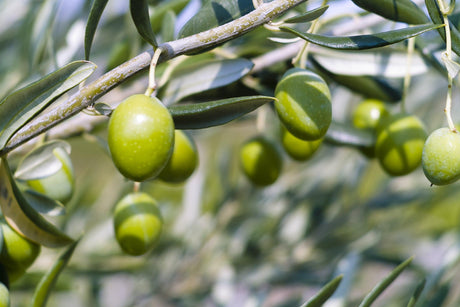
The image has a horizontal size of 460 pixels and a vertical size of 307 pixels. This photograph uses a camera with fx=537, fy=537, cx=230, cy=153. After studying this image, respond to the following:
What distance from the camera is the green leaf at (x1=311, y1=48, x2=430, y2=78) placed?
0.96 metres

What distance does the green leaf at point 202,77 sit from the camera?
0.84 meters

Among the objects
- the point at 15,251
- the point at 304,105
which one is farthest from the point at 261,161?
the point at 15,251

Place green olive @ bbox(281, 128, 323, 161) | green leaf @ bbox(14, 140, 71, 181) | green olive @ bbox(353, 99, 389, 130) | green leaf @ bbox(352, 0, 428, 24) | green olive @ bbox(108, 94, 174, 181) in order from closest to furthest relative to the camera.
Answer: green olive @ bbox(108, 94, 174, 181)
green leaf @ bbox(352, 0, 428, 24)
green leaf @ bbox(14, 140, 71, 181)
green olive @ bbox(281, 128, 323, 161)
green olive @ bbox(353, 99, 389, 130)

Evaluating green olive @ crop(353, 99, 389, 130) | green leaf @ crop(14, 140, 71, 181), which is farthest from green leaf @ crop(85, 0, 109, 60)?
green olive @ crop(353, 99, 389, 130)

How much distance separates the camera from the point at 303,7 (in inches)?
37.7

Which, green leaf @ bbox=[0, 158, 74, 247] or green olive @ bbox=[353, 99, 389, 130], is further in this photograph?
green olive @ bbox=[353, 99, 389, 130]

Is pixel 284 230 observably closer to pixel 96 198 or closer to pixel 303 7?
pixel 96 198

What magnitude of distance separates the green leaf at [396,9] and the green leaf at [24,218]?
485 millimetres

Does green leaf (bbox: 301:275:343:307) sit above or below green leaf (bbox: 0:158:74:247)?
below

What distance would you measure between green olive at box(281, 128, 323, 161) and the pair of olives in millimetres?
362

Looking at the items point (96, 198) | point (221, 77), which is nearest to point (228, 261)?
point (96, 198)

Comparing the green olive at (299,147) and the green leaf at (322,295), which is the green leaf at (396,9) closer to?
the green olive at (299,147)

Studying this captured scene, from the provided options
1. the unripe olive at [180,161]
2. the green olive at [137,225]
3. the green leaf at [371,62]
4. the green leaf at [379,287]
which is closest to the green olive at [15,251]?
the green olive at [137,225]

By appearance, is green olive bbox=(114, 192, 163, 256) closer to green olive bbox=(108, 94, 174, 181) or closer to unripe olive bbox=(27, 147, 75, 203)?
unripe olive bbox=(27, 147, 75, 203)
